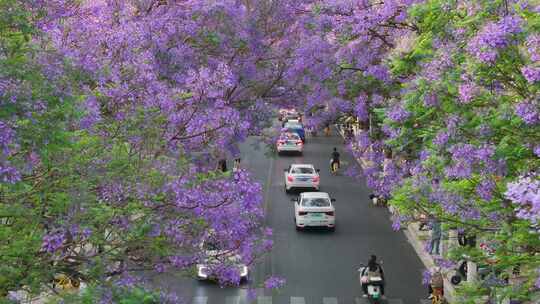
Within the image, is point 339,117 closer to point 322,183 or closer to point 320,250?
point 320,250

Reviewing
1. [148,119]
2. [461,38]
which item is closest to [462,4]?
[461,38]

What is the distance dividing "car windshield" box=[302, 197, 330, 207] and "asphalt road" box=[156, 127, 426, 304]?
110 cm

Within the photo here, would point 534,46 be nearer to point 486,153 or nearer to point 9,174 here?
point 486,153

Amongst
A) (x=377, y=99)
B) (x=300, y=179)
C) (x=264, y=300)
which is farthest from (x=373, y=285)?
(x=300, y=179)

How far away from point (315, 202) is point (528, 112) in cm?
2090

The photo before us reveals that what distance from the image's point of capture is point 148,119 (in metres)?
13.9

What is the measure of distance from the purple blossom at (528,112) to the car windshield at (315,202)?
20.6 m

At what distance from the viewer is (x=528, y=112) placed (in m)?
11.0

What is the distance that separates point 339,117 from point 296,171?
11.3 meters

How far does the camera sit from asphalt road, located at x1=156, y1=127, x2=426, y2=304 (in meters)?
23.5

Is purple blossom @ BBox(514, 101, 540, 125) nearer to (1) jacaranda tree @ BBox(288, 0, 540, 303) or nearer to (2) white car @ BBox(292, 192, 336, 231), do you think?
(1) jacaranda tree @ BBox(288, 0, 540, 303)

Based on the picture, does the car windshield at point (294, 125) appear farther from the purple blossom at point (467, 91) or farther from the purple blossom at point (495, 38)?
the purple blossom at point (495, 38)

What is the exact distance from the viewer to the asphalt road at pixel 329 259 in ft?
77.1

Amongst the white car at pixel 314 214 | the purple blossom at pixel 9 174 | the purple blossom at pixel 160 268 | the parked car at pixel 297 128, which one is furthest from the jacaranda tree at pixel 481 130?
the parked car at pixel 297 128
